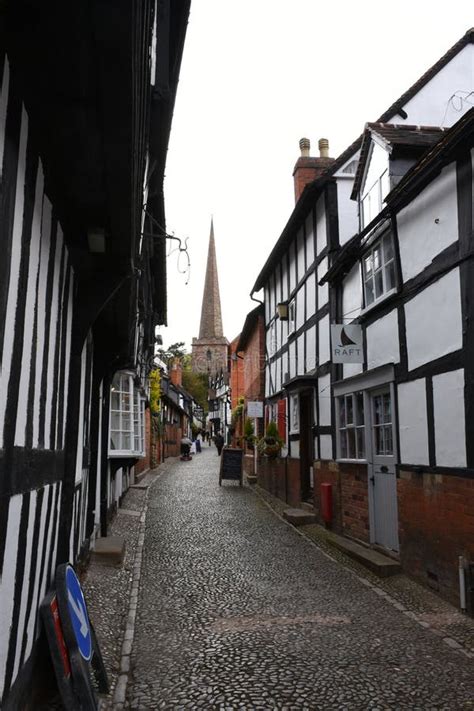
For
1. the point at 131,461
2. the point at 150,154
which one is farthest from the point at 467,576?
the point at 131,461

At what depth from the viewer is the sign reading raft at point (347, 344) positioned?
27.9ft

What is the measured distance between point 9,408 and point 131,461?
744cm

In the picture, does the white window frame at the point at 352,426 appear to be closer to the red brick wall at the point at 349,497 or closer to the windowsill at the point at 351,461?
the windowsill at the point at 351,461

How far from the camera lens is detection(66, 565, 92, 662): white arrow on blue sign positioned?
3.64 meters

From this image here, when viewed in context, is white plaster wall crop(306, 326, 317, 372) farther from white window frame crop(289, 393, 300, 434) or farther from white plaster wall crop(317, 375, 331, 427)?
white window frame crop(289, 393, 300, 434)

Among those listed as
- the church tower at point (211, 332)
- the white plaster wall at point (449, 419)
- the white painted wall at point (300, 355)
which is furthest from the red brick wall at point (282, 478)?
the church tower at point (211, 332)

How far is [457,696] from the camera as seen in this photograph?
396 centimetres

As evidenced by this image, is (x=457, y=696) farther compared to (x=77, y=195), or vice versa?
(x=457, y=696)

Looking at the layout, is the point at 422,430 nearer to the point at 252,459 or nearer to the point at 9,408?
the point at 9,408

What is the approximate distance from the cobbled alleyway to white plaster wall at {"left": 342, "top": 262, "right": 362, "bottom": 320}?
12.0ft

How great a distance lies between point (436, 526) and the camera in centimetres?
629

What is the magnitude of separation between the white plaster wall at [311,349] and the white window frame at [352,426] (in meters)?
1.92

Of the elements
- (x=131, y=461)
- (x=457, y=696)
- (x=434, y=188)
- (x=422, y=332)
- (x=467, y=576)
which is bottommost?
(x=457, y=696)

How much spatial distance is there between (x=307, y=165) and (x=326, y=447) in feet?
23.7
